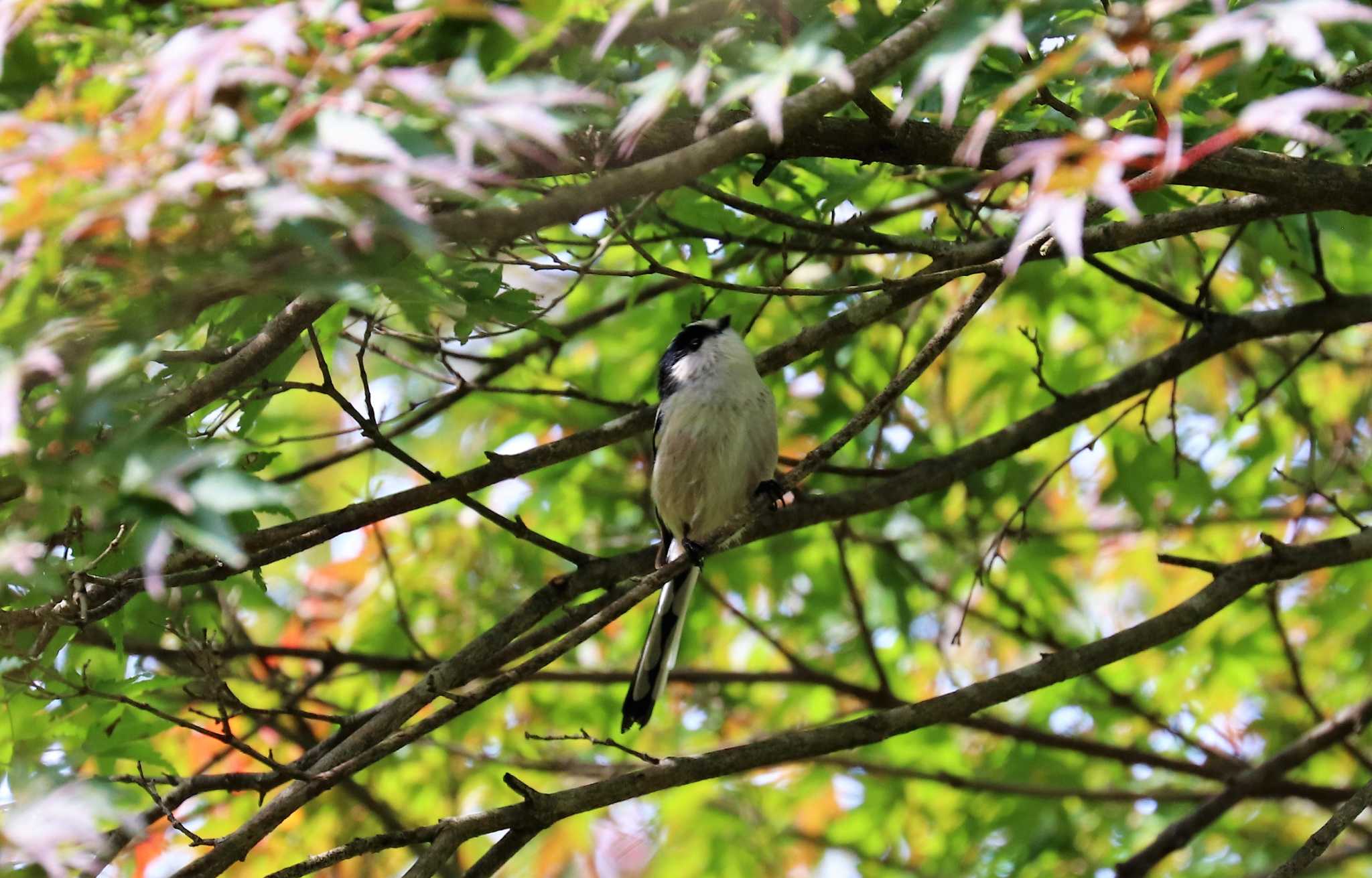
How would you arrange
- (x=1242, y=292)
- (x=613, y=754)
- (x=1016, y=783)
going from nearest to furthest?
(x=1016, y=783), (x=1242, y=292), (x=613, y=754)

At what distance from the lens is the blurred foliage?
1.96 metres

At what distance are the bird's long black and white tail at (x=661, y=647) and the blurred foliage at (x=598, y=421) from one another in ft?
1.95

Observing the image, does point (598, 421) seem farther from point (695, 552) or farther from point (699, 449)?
point (695, 552)

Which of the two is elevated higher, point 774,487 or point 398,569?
point 398,569

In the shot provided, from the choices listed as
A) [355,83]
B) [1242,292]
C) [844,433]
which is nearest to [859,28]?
[844,433]

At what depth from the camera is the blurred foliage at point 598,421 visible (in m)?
1.96

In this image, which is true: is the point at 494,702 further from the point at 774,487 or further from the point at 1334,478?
the point at 1334,478

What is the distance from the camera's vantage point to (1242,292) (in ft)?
18.8

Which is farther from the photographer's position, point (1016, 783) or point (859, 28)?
point (1016, 783)

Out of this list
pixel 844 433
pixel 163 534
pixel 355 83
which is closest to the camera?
pixel 355 83

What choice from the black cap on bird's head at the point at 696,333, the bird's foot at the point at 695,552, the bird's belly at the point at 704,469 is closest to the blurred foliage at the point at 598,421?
the black cap on bird's head at the point at 696,333

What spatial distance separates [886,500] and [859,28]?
1983 millimetres

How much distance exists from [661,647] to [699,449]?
0.86m

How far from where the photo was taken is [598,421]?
5.52 m
